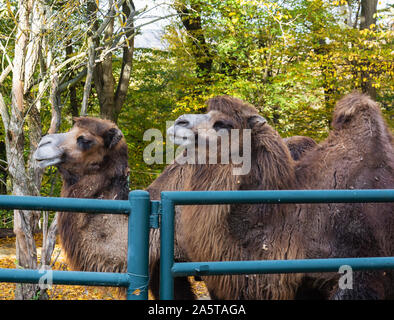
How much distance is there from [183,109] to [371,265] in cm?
928

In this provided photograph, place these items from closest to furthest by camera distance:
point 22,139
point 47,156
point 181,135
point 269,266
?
point 269,266, point 181,135, point 47,156, point 22,139

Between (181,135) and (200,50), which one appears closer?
(181,135)

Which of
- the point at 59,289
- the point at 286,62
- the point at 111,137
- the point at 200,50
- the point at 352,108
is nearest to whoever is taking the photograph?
the point at 352,108

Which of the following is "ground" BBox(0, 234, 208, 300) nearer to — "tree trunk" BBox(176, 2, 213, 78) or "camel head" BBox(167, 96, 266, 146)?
"camel head" BBox(167, 96, 266, 146)

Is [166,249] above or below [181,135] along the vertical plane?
below

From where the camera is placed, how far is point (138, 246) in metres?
2.11

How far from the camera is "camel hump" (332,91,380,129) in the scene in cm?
358

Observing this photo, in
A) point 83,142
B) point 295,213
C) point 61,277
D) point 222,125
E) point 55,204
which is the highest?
point 222,125

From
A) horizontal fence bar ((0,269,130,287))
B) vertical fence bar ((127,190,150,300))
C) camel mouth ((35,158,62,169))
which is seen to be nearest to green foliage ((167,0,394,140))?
camel mouth ((35,158,62,169))

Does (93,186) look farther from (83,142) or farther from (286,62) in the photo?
(286,62)

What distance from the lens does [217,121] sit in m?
3.50

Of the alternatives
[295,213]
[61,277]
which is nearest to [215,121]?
[295,213]

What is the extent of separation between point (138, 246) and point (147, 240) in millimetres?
51

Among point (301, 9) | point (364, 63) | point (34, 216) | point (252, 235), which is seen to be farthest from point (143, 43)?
point (252, 235)
